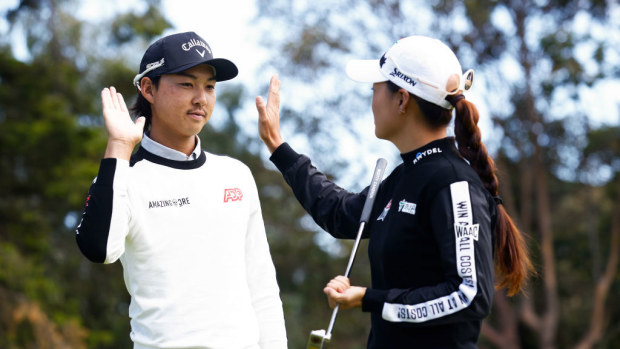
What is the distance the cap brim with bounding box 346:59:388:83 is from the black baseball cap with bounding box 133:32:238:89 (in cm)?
54

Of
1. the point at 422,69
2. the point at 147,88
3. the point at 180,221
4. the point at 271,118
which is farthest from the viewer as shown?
the point at 271,118

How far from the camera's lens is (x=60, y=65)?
16359 millimetres

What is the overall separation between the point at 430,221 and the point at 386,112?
0.45 meters

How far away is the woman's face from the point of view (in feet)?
9.26

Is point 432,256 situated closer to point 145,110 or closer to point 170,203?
point 170,203

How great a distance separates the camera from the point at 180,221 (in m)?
3.01

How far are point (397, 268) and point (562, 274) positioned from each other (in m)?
18.6

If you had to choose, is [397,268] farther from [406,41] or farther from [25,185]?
[25,185]

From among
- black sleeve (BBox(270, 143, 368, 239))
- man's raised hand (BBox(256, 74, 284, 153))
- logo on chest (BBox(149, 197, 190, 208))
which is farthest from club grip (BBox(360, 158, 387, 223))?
logo on chest (BBox(149, 197, 190, 208))

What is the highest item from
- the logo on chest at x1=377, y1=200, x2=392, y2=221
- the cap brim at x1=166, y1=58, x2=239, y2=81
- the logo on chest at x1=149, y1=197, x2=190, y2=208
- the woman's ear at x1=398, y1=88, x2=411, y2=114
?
the cap brim at x1=166, y1=58, x2=239, y2=81

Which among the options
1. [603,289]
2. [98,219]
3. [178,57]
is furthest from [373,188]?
[603,289]

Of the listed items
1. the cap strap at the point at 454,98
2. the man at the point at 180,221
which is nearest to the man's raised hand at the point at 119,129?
the man at the point at 180,221

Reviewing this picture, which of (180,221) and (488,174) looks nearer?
(488,174)

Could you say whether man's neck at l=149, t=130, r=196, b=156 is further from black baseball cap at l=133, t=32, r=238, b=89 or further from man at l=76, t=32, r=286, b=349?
black baseball cap at l=133, t=32, r=238, b=89
